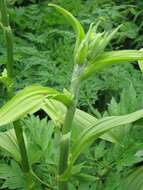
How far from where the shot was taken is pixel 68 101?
1.02 meters

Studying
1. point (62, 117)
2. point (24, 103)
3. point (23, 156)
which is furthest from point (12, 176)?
point (24, 103)

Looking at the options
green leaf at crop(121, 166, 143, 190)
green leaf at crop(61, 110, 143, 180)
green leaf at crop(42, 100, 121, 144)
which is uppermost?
green leaf at crop(42, 100, 121, 144)

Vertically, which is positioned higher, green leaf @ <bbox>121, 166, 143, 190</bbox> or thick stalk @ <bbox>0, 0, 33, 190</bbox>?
thick stalk @ <bbox>0, 0, 33, 190</bbox>

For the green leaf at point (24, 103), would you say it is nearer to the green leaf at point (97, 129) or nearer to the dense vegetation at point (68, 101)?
the dense vegetation at point (68, 101)

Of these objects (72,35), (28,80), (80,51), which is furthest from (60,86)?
(80,51)

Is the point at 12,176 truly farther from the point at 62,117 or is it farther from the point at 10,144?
the point at 62,117

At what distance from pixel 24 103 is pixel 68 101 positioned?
0.13 m

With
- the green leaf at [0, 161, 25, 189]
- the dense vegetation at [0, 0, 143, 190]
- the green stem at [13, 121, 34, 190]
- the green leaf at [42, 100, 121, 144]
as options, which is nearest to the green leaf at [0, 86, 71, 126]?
the dense vegetation at [0, 0, 143, 190]

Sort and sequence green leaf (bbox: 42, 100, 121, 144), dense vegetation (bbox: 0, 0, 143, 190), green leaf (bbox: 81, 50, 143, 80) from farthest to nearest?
A: dense vegetation (bbox: 0, 0, 143, 190)
green leaf (bbox: 42, 100, 121, 144)
green leaf (bbox: 81, 50, 143, 80)

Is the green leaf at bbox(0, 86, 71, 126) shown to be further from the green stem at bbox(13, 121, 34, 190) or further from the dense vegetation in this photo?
the green stem at bbox(13, 121, 34, 190)

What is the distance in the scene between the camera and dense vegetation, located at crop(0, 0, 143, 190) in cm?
122

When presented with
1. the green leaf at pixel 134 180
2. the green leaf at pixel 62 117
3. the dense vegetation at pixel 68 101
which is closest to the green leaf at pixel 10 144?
the dense vegetation at pixel 68 101

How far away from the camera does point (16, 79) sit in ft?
5.82

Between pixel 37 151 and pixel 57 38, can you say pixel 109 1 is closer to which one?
pixel 57 38
